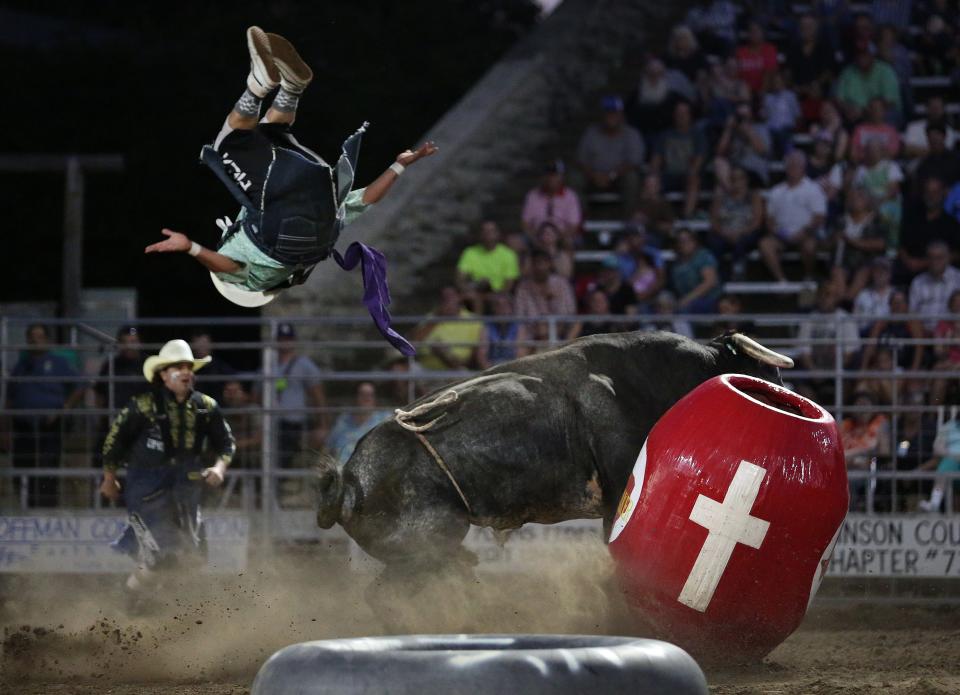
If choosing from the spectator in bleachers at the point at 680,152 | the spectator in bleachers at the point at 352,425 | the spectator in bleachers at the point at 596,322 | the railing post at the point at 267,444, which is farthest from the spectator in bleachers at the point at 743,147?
the railing post at the point at 267,444

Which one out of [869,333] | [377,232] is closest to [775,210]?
[869,333]

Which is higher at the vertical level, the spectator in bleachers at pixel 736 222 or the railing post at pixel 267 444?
the spectator in bleachers at pixel 736 222

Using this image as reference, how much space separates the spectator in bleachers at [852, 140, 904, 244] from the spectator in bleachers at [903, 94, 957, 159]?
32 cm

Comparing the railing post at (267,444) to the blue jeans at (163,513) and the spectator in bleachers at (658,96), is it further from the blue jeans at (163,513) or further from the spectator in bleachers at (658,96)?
the spectator in bleachers at (658,96)

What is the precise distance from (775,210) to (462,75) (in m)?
9.09

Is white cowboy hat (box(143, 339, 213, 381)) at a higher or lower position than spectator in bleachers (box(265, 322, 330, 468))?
higher

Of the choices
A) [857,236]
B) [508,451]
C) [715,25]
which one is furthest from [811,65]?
[508,451]

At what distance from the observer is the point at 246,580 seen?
34.9ft

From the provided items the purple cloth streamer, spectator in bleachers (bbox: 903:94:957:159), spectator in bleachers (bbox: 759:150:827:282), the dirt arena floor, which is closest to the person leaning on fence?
the dirt arena floor

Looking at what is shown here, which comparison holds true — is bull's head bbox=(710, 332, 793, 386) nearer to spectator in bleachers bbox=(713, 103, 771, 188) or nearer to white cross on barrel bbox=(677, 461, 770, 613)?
white cross on barrel bbox=(677, 461, 770, 613)

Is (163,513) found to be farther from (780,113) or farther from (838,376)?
(780,113)

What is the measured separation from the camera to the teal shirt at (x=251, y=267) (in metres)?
7.91

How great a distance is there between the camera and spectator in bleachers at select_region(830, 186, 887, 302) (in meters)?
14.4

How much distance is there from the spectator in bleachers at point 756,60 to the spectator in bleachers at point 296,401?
639cm
